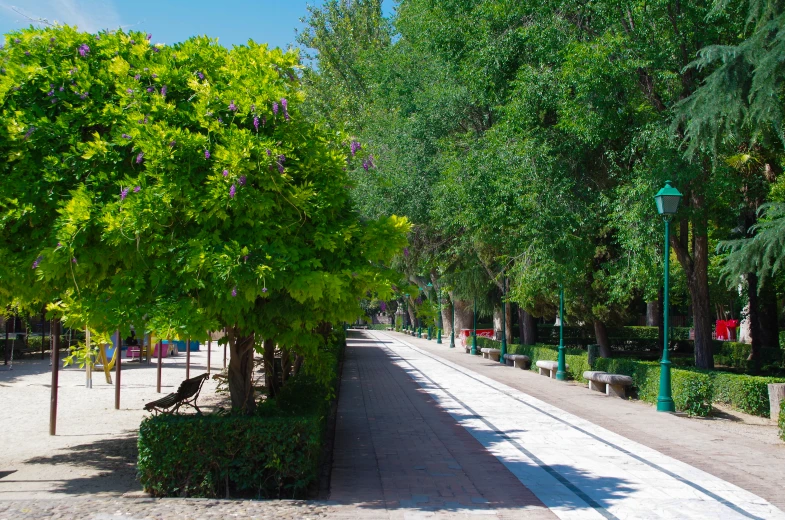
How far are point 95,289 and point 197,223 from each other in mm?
1526

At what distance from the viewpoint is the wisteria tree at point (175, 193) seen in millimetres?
7012

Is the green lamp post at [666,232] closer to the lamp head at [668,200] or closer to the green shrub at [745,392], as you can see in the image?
the lamp head at [668,200]

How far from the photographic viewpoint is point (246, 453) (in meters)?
7.43

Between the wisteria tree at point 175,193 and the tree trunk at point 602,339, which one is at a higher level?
the wisteria tree at point 175,193

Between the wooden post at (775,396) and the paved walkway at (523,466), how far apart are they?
1.55 metres

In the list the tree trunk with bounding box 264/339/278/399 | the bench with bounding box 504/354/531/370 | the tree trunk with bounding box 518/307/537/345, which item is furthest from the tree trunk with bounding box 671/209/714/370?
the tree trunk with bounding box 518/307/537/345

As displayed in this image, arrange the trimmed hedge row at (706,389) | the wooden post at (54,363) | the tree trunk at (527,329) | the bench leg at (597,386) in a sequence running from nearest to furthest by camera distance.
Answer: the wooden post at (54,363) → the trimmed hedge row at (706,389) → the bench leg at (597,386) → the tree trunk at (527,329)

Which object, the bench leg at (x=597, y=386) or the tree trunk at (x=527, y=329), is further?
the tree trunk at (x=527, y=329)

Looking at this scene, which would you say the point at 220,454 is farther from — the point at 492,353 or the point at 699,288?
the point at 492,353

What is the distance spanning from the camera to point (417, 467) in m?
9.18

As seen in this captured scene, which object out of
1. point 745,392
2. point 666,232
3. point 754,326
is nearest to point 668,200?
point 666,232

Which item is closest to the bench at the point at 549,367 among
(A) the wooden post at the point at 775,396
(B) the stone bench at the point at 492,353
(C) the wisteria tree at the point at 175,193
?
(B) the stone bench at the point at 492,353

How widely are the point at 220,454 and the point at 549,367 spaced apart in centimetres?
1723

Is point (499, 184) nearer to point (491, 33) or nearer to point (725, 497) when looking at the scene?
point (491, 33)
